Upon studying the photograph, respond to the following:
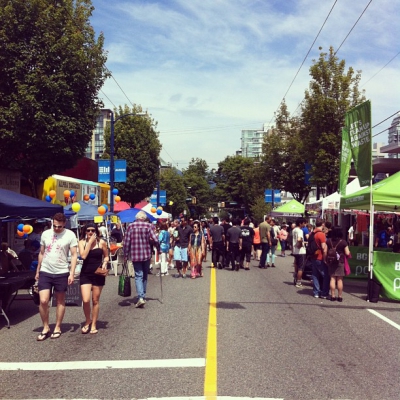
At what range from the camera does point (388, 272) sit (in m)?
11.6

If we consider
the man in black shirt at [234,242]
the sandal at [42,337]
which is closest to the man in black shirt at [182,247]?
the man in black shirt at [234,242]

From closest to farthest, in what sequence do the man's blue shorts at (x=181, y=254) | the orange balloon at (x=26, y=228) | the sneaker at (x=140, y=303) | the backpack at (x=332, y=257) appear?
1. the sneaker at (x=140, y=303)
2. the backpack at (x=332, y=257)
3. the orange balloon at (x=26, y=228)
4. the man's blue shorts at (x=181, y=254)

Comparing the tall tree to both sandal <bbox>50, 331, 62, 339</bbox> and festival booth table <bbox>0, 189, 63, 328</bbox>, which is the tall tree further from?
sandal <bbox>50, 331, 62, 339</bbox>

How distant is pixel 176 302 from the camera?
10.8 metres

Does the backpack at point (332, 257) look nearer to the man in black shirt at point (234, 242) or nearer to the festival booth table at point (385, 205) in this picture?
the festival booth table at point (385, 205)

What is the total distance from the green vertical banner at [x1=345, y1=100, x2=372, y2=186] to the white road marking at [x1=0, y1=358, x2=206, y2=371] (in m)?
7.73

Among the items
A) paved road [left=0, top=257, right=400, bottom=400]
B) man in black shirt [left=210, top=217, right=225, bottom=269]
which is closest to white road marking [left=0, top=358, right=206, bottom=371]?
paved road [left=0, top=257, right=400, bottom=400]

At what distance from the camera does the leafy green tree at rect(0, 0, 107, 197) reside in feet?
52.6

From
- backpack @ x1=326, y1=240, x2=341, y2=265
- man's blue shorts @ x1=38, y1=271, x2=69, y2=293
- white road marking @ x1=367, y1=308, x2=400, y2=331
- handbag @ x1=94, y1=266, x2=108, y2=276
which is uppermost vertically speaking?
backpack @ x1=326, y1=240, x2=341, y2=265

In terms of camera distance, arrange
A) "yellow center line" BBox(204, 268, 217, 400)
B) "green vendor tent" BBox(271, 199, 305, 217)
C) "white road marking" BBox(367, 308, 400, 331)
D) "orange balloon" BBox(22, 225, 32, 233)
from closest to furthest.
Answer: "yellow center line" BBox(204, 268, 217, 400), "white road marking" BBox(367, 308, 400, 331), "orange balloon" BBox(22, 225, 32, 233), "green vendor tent" BBox(271, 199, 305, 217)

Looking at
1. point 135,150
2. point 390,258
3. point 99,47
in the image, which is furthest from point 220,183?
point 390,258

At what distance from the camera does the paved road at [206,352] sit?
5242 mm

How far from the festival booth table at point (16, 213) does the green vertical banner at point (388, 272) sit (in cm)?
703

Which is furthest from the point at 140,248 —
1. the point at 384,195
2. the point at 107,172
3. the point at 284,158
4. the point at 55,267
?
the point at 284,158
